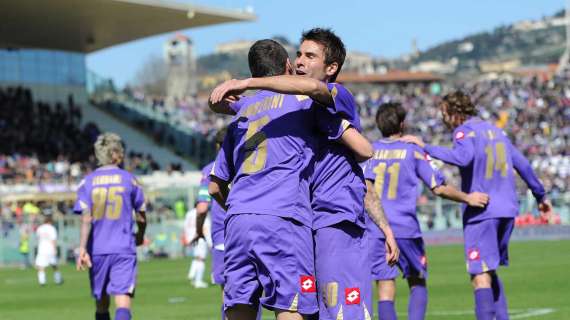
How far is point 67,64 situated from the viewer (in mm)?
60625

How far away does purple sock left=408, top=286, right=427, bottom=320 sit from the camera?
38.2 ft

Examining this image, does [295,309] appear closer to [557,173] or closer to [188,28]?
[557,173]

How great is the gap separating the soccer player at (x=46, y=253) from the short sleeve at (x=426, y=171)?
17.6 m

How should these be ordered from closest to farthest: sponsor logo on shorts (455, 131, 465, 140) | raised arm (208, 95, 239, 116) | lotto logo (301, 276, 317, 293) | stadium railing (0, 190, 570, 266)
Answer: raised arm (208, 95, 239, 116), lotto logo (301, 276, 317, 293), sponsor logo on shorts (455, 131, 465, 140), stadium railing (0, 190, 570, 266)

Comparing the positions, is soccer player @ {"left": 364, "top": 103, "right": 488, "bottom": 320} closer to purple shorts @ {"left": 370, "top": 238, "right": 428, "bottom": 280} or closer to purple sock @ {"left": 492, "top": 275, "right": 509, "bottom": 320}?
purple shorts @ {"left": 370, "top": 238, "right": 428, "bottom": 280}

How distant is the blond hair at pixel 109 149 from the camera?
40.5 feet

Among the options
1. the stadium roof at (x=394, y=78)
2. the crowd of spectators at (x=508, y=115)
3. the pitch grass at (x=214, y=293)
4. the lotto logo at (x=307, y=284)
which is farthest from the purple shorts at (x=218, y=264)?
the stadium roof at (x=394, y=78)

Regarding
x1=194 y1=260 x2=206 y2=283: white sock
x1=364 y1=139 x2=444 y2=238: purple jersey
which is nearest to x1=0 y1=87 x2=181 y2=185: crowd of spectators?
x1=194 y1=260 x2=206 y2=283: white sock

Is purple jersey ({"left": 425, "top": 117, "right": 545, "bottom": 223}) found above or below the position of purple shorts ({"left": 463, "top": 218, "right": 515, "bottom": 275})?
above

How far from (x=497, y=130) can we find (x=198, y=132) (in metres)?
45.9

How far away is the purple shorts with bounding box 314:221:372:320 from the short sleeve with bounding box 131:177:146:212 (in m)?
5.12

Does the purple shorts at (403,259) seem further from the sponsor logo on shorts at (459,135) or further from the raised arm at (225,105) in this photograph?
the raised arm at (225,105)

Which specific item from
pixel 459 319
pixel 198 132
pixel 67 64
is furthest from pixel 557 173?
pixel 459 319

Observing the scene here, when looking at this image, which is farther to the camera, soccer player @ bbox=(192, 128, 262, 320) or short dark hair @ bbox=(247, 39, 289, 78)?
soccer player @ bbox=(192, 128, 262, 320)
